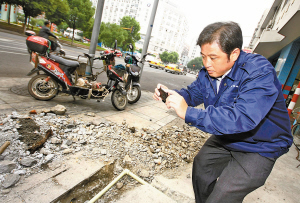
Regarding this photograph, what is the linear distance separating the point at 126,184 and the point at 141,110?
9.82 feet

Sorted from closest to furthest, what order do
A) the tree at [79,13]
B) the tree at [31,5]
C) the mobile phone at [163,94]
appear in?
the mobile phone at [163,94] → the tree at [31,5] → the tree at [79,13]

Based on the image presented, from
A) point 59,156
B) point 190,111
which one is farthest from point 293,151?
point 59,156

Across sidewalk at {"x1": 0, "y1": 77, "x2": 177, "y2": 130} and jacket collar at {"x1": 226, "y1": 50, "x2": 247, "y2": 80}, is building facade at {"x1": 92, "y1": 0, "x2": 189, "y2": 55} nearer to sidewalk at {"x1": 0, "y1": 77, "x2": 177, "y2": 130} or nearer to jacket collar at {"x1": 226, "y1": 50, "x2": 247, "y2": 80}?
sidewalk at {"x1": 0, "y1": 77, "x2": 177, "y2": 130}

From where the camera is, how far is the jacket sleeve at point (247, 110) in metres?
1.08

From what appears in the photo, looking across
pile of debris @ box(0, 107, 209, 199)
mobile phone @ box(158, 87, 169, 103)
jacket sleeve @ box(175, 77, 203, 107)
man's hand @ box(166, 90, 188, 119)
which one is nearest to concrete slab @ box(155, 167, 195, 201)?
pile of debris @ box(0, 107, 209, 199)

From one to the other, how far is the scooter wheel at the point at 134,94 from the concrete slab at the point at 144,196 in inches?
140

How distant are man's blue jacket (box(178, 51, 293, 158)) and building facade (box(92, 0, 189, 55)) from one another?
308ft

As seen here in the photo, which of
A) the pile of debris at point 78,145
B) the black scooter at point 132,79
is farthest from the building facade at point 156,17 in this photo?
the pile of debris at point 78,145

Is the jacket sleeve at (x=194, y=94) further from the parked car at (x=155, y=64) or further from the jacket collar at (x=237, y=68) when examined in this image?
the parked car at (x=155, y=64)

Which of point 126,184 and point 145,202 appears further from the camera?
point 126,184

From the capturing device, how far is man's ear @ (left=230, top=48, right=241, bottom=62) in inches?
53.9

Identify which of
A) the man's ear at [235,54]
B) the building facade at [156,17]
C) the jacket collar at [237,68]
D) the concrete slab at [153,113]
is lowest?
the concrete slab at [153,113]

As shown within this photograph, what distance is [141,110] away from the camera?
513 cm

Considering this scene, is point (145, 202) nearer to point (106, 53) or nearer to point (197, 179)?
point (197, 179)
